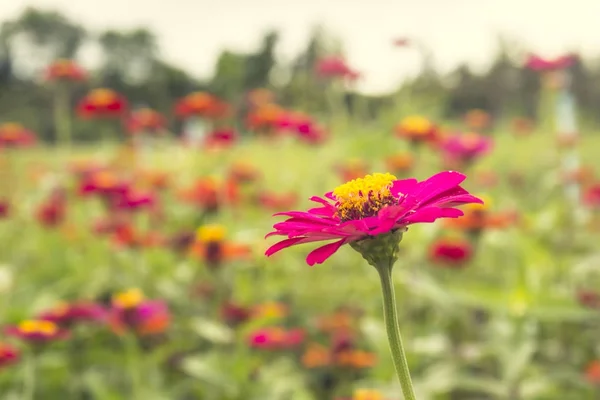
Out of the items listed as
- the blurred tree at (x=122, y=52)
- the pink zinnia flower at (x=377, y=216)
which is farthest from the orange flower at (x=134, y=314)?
the blurred tree at (x=122, y=52)

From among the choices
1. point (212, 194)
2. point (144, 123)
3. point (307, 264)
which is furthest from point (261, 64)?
point (307, 264)

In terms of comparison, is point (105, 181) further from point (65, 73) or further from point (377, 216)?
point (377, 216)

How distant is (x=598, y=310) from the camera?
1255 millimetres

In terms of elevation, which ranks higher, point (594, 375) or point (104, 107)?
point (104, 107)

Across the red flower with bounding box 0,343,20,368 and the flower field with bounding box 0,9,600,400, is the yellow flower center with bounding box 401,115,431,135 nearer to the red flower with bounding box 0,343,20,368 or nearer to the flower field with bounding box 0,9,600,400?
the flower field with bounding box 0,9,600,400

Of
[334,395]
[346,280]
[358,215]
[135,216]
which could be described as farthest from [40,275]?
[358,215]

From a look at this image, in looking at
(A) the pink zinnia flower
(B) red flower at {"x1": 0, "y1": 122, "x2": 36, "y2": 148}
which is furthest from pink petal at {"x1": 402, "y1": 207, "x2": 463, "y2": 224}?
(B) red flower at {"x1": 0, "y1": 122, "x2": 36, "y2": 148}

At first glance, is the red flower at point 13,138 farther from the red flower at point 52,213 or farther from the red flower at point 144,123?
the red flower at point 144,123

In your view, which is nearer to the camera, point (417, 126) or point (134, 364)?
point (134, 364)

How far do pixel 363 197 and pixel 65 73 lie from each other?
1.65 metres

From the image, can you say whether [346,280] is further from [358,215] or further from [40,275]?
[358,215]

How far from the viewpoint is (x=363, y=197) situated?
0.44 meters

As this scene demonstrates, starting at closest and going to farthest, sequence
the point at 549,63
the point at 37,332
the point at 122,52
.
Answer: the point at 37,332 < the point at 549,63 < the point at 122,52

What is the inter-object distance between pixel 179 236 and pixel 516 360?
894mm
